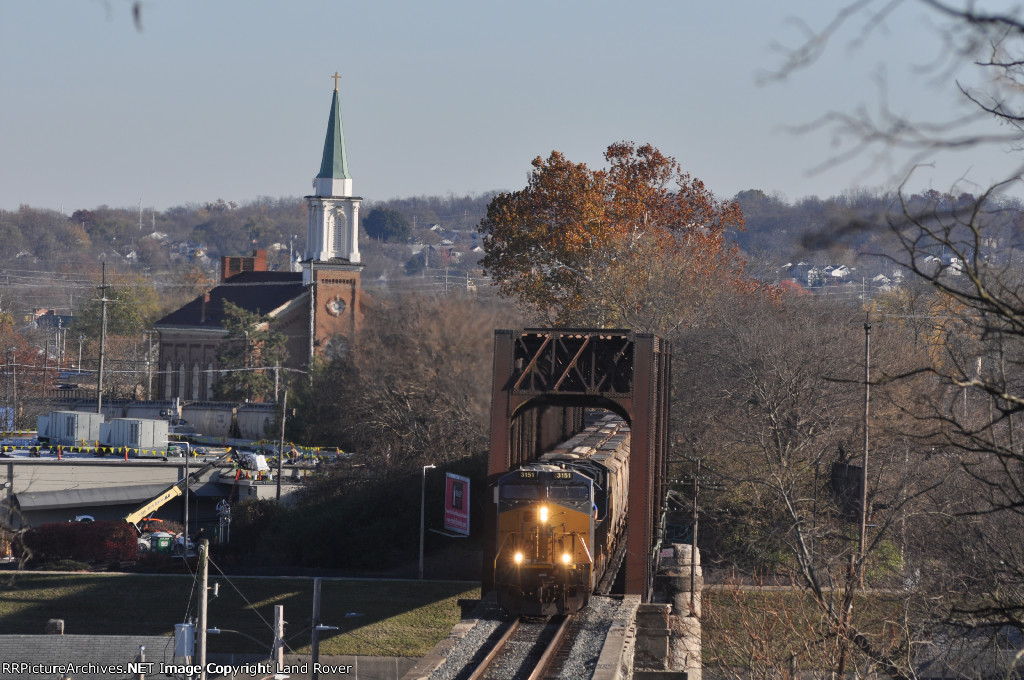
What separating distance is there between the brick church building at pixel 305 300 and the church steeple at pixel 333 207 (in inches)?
3.5

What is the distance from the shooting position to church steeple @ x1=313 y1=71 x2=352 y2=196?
100875 millimetres

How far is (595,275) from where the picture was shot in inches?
2229

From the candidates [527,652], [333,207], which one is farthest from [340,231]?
[527,652]

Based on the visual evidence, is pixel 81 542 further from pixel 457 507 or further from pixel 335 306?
pixel 335 306

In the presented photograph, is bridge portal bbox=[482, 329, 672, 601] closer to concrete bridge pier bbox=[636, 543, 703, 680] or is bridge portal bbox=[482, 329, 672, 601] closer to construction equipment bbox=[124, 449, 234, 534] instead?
concrete bridge pier bbox=[636, 543, 703, 680]

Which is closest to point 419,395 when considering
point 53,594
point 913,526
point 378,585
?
point 378,585

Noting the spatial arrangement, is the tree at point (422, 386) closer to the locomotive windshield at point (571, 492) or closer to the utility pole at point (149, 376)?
the locomotive windshield at point (571, 492)

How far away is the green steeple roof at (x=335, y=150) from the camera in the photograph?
101 metres

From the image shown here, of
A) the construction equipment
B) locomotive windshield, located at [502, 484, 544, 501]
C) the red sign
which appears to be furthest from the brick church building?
locomotive windshield, located at [502, 484, 544, 501]

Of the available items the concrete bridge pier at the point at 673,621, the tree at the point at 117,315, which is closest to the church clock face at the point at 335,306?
the tree at the point at 117,315

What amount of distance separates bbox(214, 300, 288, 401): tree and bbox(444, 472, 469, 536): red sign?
49.9m

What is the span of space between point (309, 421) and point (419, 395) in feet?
66.3

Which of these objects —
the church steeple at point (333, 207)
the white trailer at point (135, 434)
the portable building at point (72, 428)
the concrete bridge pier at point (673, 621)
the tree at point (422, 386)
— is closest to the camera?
the concrete bridge pier at point (673, 621)

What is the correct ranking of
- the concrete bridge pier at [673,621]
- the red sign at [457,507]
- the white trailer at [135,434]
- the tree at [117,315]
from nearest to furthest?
1. the concrete bridge pier at [673,621]
2. the red sign at [457,507]
3. the white trailer at [135,434]
4. the tree at [117,315]
